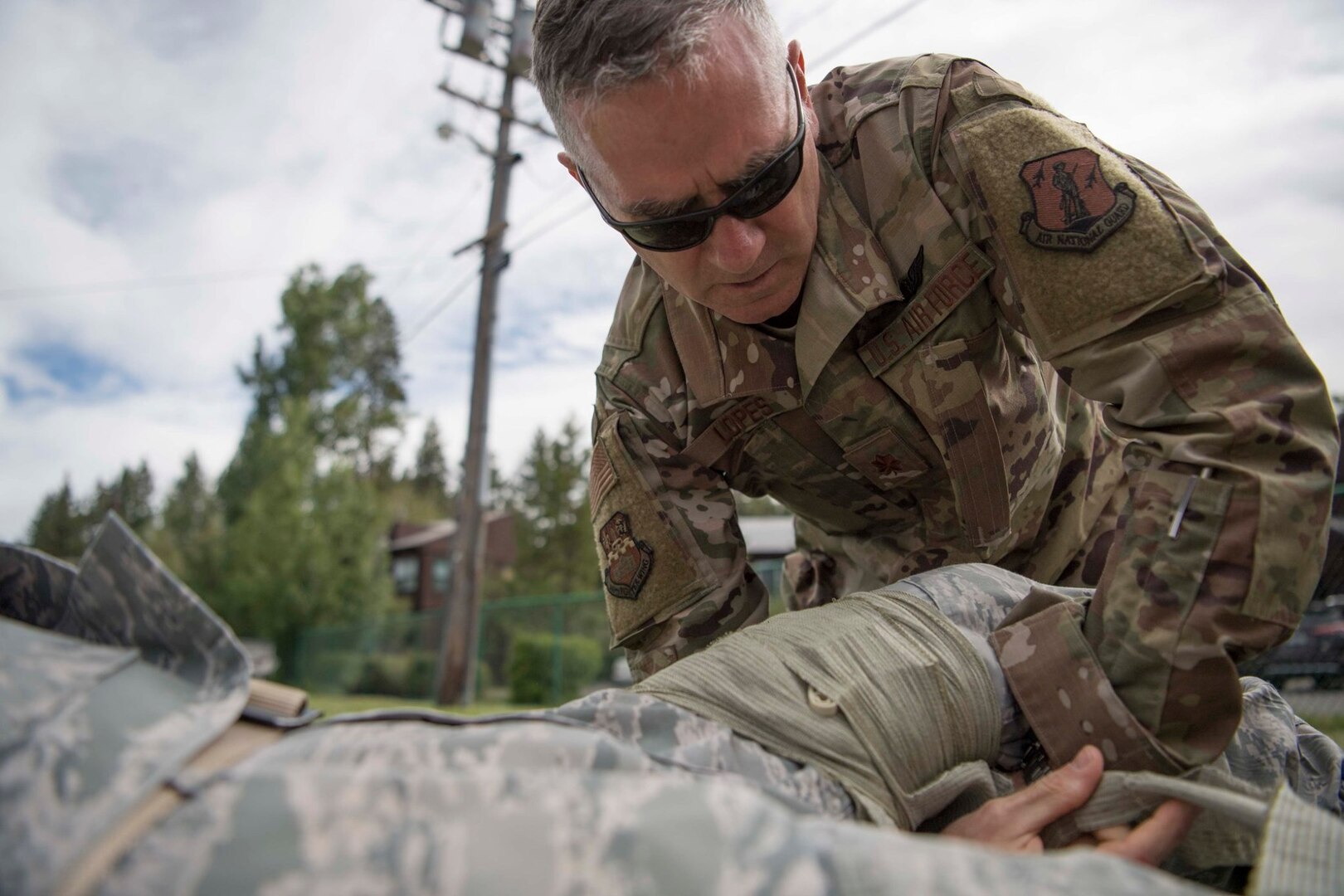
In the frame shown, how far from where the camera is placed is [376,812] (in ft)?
2.51

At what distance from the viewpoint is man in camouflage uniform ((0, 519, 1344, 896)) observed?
723 mm

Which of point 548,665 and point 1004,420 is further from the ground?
point 1004,420

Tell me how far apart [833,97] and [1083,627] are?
52.9 inches

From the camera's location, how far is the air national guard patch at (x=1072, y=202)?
156 cm

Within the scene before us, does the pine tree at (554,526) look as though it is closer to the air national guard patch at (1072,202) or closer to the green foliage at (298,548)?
the green foliage at (298,548)

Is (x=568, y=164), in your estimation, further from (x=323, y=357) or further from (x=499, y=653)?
(x=323, y=357)

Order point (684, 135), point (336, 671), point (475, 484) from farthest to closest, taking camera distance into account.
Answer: point (336, 671)
point (475, 484)
point (684, 135)

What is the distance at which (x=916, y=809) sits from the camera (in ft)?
3.93

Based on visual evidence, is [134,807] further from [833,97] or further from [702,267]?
[833,97]

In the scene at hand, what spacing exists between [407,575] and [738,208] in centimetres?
3864

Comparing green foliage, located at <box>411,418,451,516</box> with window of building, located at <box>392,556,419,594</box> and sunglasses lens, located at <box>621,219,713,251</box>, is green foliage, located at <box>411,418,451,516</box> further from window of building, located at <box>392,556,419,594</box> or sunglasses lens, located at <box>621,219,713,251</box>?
sunglasses lens, located at <box>621,219,713,251</box>

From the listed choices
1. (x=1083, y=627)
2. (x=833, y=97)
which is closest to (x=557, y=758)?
(x=1083, y=627)

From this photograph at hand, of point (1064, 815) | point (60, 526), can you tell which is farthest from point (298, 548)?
point (60, 526)

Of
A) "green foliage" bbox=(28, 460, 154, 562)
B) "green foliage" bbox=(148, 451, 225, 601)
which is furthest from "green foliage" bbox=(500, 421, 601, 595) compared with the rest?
"green foliage" bbox=(28, 460, 154, 562)
